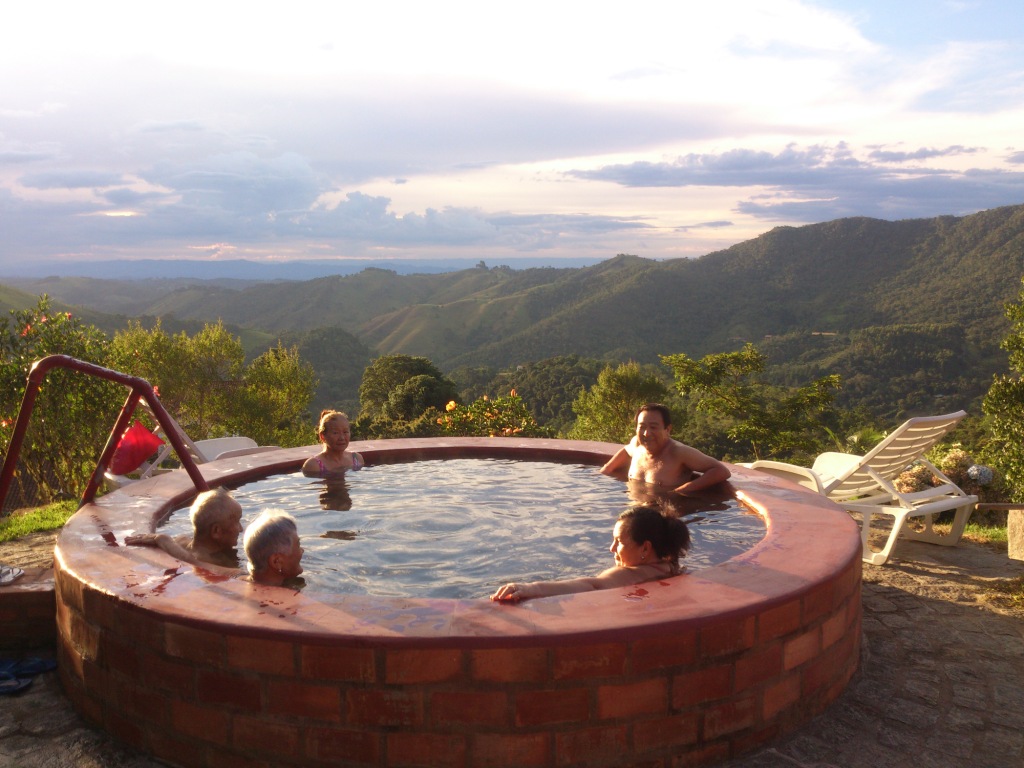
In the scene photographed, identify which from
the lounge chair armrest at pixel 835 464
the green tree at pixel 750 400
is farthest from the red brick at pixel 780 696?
the green tree at pixel 750 400

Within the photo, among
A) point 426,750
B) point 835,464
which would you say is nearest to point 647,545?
point 426,750

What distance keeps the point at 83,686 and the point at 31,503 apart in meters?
9.86

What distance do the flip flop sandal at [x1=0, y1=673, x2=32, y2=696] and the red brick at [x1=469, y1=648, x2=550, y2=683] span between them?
220 cm

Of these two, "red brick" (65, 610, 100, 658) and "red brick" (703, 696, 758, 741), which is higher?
"red brick" (65, 610, 100, 658)

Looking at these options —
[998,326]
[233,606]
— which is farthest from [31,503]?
[998,326]

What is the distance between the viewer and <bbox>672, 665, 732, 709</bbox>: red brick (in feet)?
9.12

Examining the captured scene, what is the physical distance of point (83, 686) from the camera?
3270 millimetres

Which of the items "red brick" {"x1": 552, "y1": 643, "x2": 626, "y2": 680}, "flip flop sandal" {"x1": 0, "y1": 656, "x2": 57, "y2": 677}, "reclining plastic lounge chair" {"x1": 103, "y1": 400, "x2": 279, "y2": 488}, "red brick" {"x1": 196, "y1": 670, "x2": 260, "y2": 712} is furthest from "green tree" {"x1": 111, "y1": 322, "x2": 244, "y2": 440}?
"red brick" {"x1": 552, "y1": 643, "x2": 626, "y2": 680}

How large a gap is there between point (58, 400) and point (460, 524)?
216 inches

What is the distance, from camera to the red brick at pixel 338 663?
263 cm

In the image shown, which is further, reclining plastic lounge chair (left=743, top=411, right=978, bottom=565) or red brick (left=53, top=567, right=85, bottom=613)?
reclining plastic lounge chair (left=743, top=411, right=978, bottom=565)

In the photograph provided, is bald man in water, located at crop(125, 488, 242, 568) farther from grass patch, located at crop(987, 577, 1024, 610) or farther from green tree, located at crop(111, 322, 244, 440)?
green tree, located at crop(111, 322, 244, 440)

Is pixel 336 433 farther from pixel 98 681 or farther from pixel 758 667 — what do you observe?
pixel 758 667

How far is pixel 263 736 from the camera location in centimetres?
272
